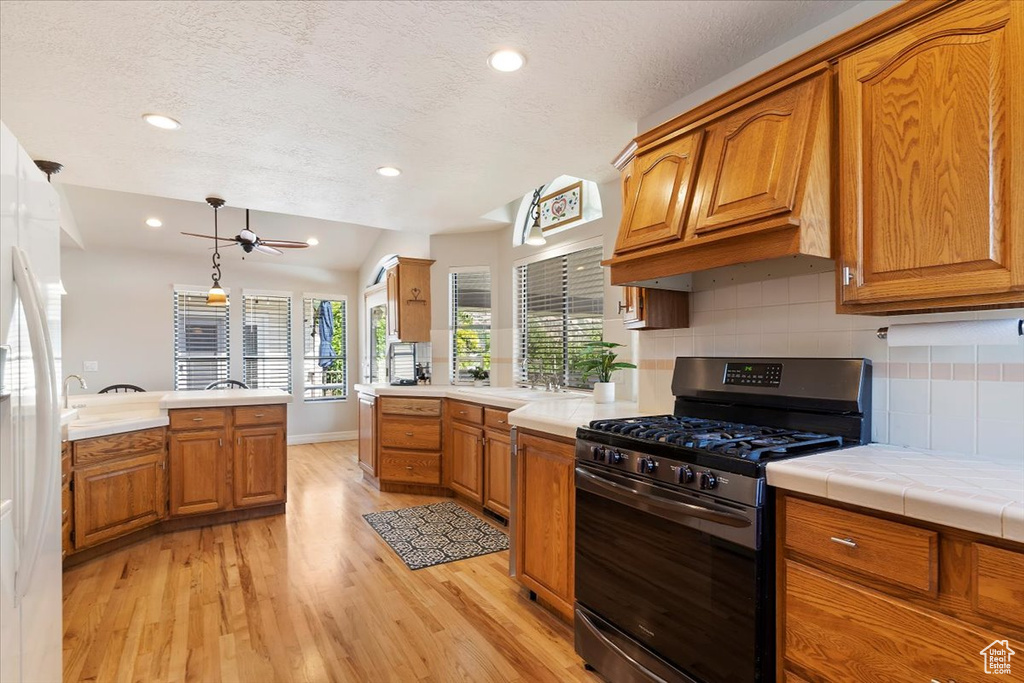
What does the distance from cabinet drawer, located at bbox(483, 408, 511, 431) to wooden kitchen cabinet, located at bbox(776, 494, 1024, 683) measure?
7.74ft

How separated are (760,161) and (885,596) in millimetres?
1373

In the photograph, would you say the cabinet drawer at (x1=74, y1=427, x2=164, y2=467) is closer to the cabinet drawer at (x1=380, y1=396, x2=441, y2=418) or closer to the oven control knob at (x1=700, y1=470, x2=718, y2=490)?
the cabinet drawer at (x1=380, y1=396, x2=441, y2=418)

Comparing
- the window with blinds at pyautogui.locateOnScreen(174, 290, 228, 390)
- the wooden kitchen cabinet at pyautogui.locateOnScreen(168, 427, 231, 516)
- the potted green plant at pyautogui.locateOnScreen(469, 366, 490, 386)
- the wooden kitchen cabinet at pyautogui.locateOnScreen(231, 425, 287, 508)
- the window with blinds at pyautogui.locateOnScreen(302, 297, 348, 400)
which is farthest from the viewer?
the window with blinds at pyautogui.locateOnScreen(302, 297, 348, 400)

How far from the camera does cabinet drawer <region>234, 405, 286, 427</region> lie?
380 centimetres

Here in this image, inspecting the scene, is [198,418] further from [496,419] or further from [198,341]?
[198,341]

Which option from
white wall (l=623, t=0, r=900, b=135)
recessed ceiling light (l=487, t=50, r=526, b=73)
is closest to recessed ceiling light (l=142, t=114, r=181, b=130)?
recessed ceiling light (l=487, t=50, r=526, b=73)

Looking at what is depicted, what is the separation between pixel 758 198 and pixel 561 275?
8.50 feet

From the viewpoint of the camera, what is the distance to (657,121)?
→ 2541 mm

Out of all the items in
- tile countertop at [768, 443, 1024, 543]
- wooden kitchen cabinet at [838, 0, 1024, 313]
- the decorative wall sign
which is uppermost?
the decorative wall sign

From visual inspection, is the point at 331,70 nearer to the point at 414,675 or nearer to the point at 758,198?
the point at 758,198

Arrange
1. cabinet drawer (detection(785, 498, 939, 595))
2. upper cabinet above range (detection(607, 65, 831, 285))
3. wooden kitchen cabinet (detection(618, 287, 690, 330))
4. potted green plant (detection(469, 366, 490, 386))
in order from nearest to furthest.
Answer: cabinet drawer (detection(785, 498, 939, 595))
upper cabinet above range (detection(607, 65, 831, 285))
wooden kitchen cabinet (detection(618, 287, 690, 330))
potted green plant (detection(469, 366, 490, 386))

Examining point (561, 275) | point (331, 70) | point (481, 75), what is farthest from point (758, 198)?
point (561, 275)

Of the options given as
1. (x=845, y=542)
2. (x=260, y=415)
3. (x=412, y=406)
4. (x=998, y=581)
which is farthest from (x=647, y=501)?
(x=260, y=415)

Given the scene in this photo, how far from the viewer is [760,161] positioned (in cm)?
180
